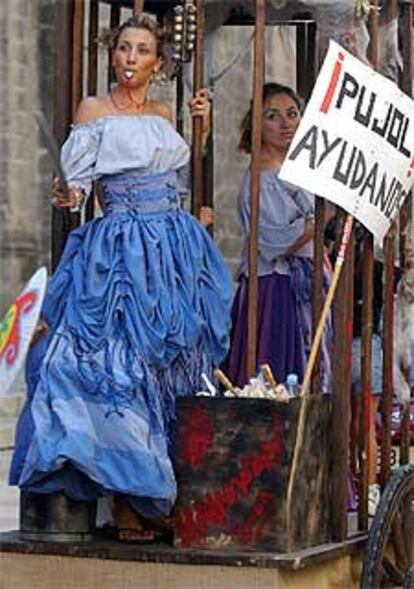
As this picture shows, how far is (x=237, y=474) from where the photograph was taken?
550 cm

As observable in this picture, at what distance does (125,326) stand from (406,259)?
49.0 inches

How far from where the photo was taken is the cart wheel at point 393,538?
226 inches

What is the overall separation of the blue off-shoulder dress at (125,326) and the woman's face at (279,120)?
921mm

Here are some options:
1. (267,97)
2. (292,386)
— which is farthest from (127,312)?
(267,97)

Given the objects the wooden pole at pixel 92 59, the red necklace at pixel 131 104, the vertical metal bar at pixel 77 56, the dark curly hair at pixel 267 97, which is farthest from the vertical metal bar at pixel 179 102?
the red necklace at pixel 131 104

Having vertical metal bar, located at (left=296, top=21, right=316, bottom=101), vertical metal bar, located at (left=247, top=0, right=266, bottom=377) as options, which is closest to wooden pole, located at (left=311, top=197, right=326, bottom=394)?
vertical metal bar, located at (left=247, top=0, right=266, bottom=377)

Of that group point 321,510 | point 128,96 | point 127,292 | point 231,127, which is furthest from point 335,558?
point 231,127

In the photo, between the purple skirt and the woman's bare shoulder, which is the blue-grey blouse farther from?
the woman's bare shoulder

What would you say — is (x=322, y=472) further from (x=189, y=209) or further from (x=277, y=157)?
(x=277, y=157)

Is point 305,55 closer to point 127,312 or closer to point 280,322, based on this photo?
point 280,322

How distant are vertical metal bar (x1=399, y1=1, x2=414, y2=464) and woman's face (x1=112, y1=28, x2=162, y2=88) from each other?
34.0 inches

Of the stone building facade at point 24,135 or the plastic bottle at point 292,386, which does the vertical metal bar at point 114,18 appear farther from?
the stone building facade at point 24,135

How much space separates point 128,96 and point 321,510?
1.32 metres

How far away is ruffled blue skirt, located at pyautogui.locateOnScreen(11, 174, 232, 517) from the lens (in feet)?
18.3
